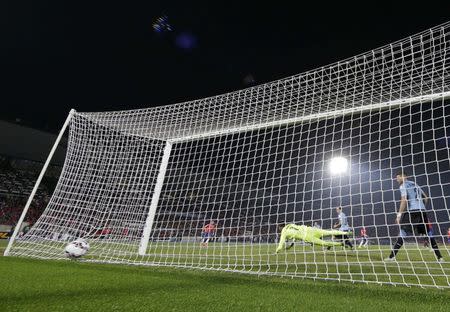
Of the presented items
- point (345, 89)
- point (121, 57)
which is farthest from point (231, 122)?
point (121, 57)

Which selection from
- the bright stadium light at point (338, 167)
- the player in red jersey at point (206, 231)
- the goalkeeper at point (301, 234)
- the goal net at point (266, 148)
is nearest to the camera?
the goal net at point (266, 148)

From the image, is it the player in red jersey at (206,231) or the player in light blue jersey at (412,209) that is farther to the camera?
the player in red jersey at (206,231)

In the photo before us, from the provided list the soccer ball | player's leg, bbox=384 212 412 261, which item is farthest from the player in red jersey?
player's leg, bbox=384 212 412 261

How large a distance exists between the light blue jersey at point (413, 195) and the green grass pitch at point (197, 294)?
2501 mm

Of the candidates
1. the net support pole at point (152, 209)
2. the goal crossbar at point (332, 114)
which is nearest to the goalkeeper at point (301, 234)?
the goal crossbar at point (332, 114)

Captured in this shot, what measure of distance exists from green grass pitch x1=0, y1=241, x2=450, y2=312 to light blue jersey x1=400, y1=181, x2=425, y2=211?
2501 millimetres

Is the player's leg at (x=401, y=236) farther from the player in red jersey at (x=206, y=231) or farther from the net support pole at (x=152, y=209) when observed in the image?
the net support pole at (x=152, y=209)

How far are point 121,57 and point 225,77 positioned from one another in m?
6.70

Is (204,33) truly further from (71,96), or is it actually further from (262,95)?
(262,95)

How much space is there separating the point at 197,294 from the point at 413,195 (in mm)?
4225

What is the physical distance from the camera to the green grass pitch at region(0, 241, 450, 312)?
2.06m

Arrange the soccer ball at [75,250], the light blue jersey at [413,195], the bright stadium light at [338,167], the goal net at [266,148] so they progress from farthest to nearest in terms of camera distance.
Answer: the bright stadium light at [338,167], the soccer ball at [75,250], the light blue jersey at [413,195], the goal net at [266,148]

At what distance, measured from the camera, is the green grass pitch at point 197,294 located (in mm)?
2062

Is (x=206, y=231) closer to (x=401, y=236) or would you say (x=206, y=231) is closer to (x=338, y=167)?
(x=338, y=167)
